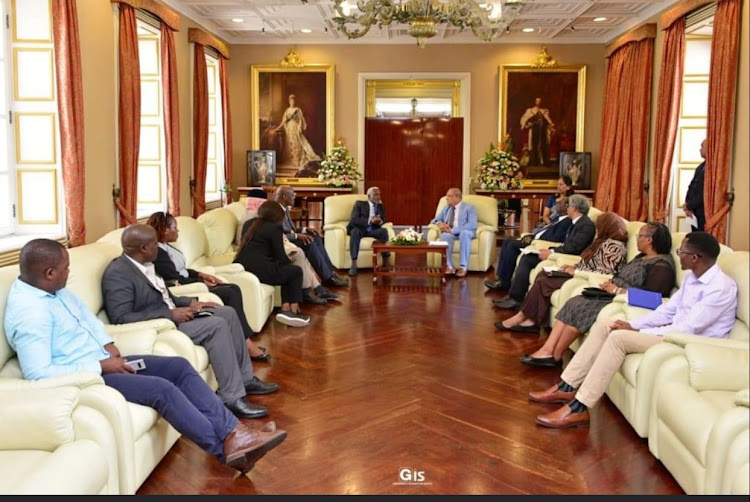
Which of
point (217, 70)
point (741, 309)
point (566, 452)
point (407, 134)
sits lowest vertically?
point (566, 452)

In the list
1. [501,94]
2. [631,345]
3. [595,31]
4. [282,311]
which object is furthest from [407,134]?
[631,345]

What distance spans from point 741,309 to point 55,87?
573 centimetres

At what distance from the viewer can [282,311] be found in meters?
7.03

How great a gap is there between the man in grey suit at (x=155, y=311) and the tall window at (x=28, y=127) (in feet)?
7.97

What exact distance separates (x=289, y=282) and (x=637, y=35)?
6.57 m

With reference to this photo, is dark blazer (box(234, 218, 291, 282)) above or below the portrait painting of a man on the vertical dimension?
below

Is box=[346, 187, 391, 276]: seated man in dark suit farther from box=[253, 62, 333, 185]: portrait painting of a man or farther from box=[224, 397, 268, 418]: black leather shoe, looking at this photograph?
box=[224, 397, 268, 418]: black leather shoe

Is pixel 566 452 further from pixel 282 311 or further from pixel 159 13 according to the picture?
pixel 159 13

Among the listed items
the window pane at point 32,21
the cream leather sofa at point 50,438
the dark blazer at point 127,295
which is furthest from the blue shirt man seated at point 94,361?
the window pane at point 32,21

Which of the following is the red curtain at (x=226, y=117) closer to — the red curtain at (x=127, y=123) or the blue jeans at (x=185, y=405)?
the red curtain at (x=127, y=123)

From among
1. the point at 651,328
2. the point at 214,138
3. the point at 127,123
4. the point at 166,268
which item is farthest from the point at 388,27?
the point at 651,328

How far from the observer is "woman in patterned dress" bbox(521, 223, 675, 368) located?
5074 mm

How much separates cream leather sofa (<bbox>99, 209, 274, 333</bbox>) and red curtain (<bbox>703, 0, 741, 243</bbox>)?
4.52 metres

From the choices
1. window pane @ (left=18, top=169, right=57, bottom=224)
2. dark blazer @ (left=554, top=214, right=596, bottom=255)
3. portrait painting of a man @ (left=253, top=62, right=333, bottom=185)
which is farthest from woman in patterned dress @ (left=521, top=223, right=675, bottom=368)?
portrait painting of a man @ (left=253, top=62, right=333, bottom=185)
